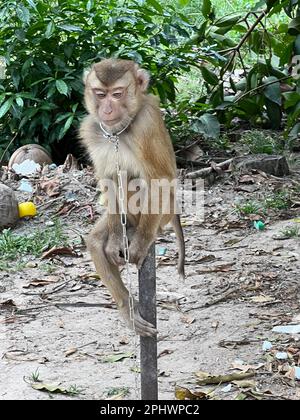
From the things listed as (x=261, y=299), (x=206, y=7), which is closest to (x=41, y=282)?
(x=261, y=299)

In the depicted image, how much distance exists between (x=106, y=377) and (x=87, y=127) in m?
1.49

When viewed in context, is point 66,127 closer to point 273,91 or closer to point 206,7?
point 206,7

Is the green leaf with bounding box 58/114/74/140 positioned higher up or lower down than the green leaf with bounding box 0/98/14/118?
lower down

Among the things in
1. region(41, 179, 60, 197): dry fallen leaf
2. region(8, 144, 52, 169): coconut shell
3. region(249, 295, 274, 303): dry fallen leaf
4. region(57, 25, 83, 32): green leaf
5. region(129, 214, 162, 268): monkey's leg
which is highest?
region(57, 25, 83, 32): green leaf

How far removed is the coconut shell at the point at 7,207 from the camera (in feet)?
24.4

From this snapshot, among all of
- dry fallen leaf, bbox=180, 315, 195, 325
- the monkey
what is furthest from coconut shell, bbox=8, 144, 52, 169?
the monkey

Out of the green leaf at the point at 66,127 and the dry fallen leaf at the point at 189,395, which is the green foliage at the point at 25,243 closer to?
the green leaf at the point at 66,127

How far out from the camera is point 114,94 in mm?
4566

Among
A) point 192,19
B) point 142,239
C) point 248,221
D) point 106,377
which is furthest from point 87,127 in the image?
point 192,19

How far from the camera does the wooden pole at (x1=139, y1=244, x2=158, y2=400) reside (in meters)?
4.15

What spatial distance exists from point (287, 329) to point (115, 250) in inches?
53.7

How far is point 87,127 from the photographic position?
4926mm

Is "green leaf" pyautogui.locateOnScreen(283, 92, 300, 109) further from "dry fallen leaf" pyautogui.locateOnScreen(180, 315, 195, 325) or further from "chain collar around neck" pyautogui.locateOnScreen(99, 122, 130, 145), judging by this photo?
"chain collar around neck" pyautogui.locateOnScreen(99, 122, 130, 145)

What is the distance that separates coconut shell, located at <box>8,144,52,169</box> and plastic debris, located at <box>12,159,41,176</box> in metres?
0.05
